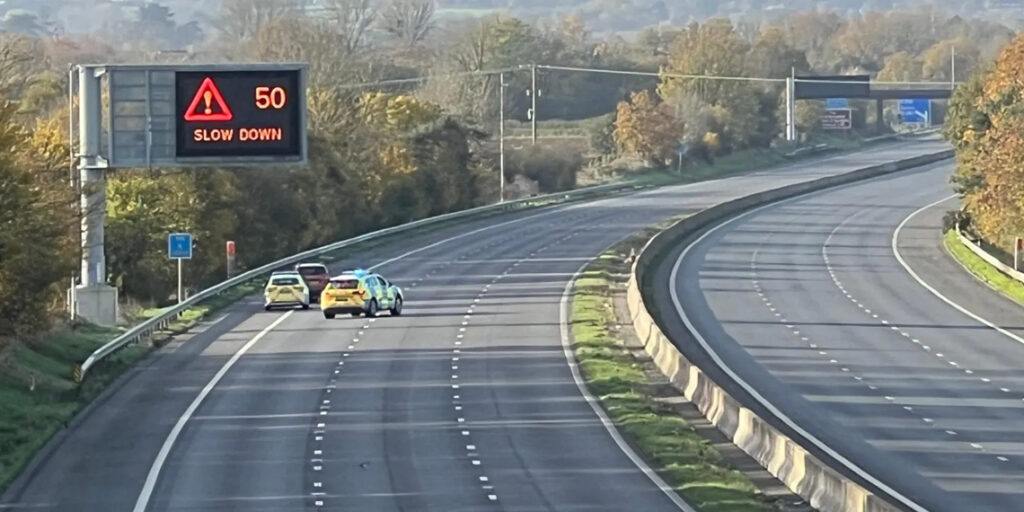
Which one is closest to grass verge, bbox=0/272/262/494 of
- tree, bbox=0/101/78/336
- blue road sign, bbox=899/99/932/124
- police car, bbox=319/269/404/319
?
tree, bbox=0/101/78/336

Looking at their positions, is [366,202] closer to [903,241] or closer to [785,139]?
[903,241]

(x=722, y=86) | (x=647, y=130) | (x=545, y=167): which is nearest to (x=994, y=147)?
(x=545, y=167)

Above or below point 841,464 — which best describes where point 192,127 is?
above

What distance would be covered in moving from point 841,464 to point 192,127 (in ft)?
70.6

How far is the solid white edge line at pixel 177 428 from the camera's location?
30141mm

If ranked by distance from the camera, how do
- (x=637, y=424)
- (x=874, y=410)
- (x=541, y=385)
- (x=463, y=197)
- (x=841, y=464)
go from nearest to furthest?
1. (x=841, y=464)
2. (x=637, y=424)
3. (x=874, y=410)
4. (x=541, y=385)
5. (x=463, y=197)

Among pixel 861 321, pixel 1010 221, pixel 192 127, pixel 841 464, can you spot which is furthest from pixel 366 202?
pixel 841 464

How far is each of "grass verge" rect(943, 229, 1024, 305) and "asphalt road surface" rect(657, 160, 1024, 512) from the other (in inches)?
24.6

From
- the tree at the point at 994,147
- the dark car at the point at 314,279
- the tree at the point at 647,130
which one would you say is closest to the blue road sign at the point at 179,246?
the dark car at the point at 314,279

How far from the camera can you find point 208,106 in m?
48.4

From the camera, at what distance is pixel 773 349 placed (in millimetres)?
52062

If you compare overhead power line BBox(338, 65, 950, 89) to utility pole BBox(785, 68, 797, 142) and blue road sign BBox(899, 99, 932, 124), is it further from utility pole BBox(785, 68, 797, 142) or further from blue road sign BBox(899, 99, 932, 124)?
blue road sign BBox(899, 99, 932, 124)

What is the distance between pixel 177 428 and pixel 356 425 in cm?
340

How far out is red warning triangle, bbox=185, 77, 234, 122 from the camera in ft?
158
